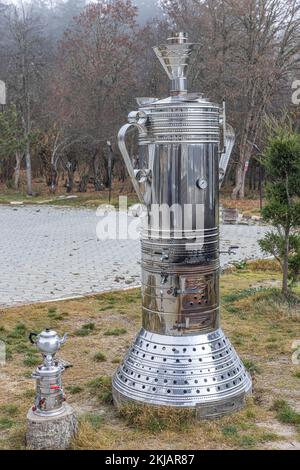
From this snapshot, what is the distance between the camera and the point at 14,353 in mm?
5824

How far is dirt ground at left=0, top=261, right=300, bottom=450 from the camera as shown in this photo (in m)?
3.97

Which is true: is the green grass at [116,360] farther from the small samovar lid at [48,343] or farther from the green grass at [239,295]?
the green grass at [239,295]

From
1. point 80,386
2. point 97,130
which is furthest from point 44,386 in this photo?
point 97,130

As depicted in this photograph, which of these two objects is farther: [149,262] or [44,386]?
[149,262]

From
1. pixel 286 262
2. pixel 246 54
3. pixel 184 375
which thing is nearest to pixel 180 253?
pixel 184 375

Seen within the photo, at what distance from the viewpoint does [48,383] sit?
3.84 meters

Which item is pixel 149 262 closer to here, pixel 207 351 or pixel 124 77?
pixel 207 351

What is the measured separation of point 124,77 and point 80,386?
933 inches

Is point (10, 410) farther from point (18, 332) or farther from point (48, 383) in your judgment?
point (18, 332)

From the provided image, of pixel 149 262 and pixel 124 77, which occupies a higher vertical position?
pixel 124 77

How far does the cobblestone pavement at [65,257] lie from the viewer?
8859 mm

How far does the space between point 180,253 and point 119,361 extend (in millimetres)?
1850

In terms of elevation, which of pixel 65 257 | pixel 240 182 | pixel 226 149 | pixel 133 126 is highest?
pixel 133 126

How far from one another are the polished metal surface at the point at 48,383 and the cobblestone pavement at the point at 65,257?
163 inches
